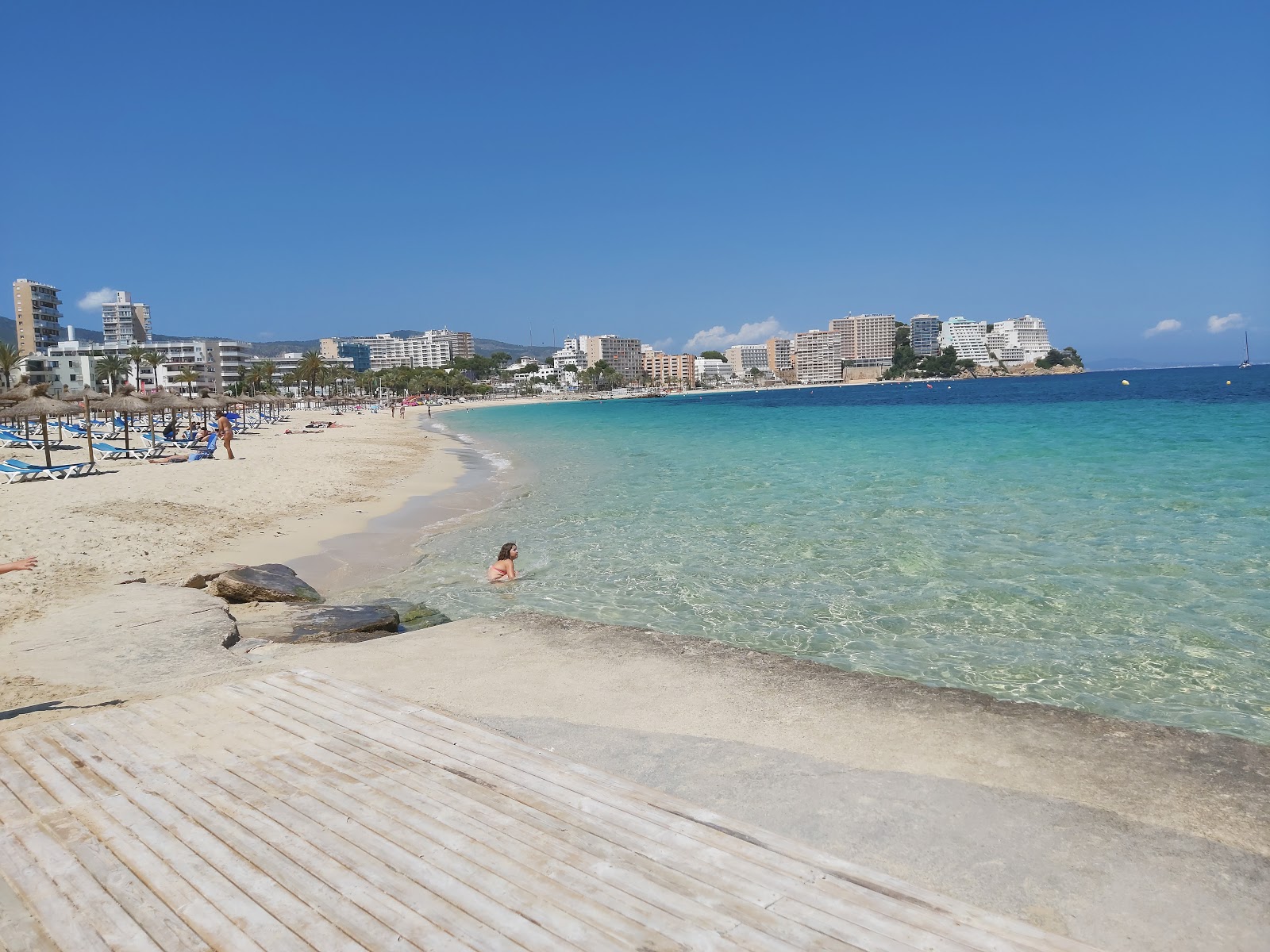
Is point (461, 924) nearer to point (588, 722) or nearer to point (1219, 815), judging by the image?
point (588, 722)

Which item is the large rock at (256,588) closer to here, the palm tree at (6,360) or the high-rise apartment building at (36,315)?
the palm tree at (6,360)

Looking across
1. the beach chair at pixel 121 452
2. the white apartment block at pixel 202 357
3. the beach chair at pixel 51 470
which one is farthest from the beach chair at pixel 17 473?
the white apartment block at pixel 202 357

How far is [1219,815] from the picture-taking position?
419cm

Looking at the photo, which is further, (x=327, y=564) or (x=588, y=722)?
(x=327, y=564)

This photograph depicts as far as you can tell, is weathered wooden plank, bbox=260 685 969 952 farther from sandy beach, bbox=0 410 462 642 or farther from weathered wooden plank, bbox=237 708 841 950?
sandy beach, bbox=0 410 462 642

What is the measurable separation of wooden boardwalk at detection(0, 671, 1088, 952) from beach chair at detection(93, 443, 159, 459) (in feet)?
76.5

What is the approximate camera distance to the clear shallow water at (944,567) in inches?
278

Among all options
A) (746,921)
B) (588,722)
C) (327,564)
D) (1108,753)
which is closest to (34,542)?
(327,564)

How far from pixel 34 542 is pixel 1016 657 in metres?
12.5

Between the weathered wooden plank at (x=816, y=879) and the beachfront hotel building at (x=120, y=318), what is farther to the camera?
the beachfront hotel building at (x=120, y=318)

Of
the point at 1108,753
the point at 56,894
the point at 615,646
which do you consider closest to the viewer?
the point at 56,894

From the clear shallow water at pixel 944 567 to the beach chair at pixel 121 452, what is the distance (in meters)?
11.5

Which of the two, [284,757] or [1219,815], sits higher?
[284,757]

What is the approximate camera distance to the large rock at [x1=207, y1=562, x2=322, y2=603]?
857 cm
